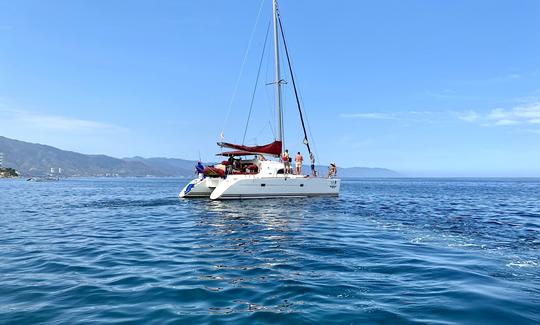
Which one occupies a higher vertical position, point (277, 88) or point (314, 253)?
point (277, 88)

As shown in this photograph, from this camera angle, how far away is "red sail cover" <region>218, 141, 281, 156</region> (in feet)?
92.5

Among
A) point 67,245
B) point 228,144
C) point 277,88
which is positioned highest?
point 277,88

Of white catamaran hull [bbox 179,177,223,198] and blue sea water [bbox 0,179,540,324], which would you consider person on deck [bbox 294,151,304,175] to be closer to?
white catamaran hull [bbox 179,177,223,198]

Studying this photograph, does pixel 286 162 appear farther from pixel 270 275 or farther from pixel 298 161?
pixel 270 275

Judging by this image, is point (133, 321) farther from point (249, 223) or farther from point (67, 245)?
point (249, 223)

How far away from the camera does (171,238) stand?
11500mm

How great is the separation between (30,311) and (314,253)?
6.01 m

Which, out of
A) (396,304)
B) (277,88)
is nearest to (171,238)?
(396,304)

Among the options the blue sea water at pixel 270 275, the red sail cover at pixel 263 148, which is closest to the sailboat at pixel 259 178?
the red sail cover at pixel 263 148

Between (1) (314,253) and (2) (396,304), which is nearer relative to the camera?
(2) (396,304)

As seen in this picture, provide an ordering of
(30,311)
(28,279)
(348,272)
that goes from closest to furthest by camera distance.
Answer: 1. (30,311)
2. (28,279)
3. (348,272)

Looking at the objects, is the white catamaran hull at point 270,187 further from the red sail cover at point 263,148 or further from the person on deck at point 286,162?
the red sail cover at point 263,148

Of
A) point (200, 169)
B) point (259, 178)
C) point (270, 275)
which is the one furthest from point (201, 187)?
point (270, 275)

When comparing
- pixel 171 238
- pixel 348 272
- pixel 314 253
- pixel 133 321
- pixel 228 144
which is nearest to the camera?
pixel 133 321
